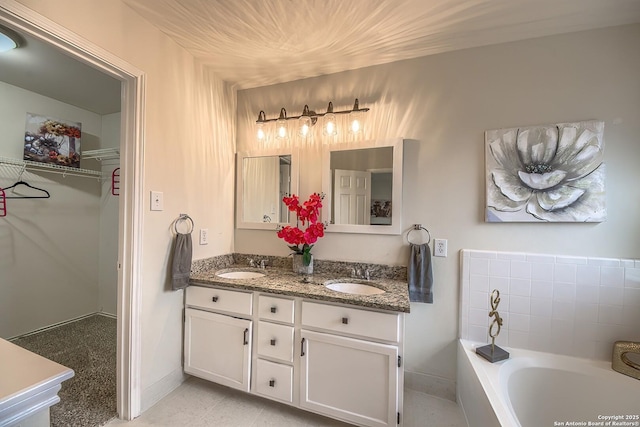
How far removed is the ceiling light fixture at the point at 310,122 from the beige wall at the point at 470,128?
0.10 meters

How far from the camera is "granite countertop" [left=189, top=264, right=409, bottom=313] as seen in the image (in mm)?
1500

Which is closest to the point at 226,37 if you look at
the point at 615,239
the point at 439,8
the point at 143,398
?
the point at 439,8

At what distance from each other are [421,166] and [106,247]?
11.6 ft

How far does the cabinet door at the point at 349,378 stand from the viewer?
1.46 metres

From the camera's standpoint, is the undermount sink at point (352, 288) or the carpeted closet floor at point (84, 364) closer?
the carpeted closet floor at point (84, 364)

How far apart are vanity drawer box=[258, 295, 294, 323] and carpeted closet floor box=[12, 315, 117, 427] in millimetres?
1093

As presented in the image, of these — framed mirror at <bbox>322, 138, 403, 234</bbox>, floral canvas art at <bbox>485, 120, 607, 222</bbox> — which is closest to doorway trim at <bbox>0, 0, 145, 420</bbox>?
framed mirror at <bbox>322, 138, 403, 234</bbox>

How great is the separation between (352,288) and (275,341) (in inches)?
25.0

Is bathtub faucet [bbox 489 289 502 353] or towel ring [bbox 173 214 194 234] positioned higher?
towel ring [bbox 173 214 194 234]

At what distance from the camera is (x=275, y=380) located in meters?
1.69

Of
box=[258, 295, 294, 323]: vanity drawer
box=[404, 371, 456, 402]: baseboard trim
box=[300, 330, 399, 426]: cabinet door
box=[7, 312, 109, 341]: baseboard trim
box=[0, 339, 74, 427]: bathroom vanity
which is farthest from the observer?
box=[7, 312, 109, 341]: baseboard trim

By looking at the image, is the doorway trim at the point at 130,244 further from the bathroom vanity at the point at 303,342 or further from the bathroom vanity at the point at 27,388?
the bathroom vanity at the point at 27,388

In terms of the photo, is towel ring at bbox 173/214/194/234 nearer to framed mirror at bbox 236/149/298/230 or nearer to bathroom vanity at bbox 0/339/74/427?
framed mirror at bbox 236/149/298/230

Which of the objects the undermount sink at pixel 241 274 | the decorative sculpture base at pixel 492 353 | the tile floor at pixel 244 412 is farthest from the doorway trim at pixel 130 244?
the decorative sculpture base at pixel 492 353
